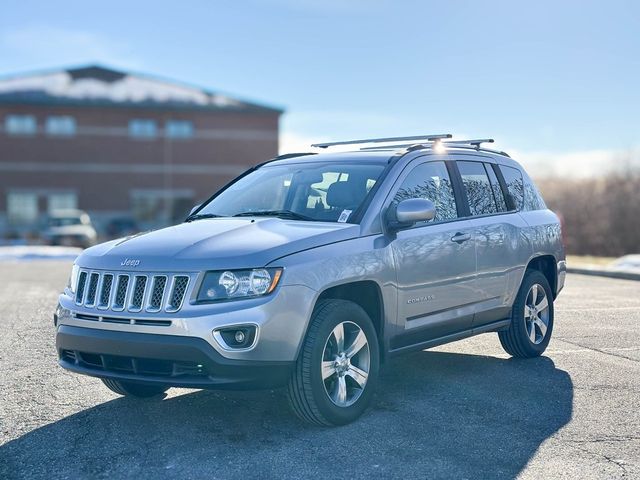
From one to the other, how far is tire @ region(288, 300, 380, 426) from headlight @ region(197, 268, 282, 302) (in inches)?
17.1

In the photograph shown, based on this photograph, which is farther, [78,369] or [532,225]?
[532,225]

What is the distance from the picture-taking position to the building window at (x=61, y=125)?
46.2m

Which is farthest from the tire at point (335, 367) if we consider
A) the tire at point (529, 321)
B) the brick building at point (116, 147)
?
the brick building at point (116, 147)

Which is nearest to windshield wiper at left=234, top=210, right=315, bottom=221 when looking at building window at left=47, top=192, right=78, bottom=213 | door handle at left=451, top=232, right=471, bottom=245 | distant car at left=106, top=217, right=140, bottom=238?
door handle at left=451, top=232, right=471, bottom=245

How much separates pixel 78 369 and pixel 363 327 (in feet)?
6.11

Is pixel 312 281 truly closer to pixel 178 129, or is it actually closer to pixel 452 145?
pixel 452 145

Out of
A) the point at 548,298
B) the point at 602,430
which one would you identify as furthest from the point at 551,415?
the point at 548,298

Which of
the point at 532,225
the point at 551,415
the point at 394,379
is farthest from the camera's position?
the point at 532,225

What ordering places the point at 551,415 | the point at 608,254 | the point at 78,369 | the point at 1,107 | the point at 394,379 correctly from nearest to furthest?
the point at 78,369 → the point at 551,415 → the point at 394,379 → the point at 608,254 → the point at 1,107

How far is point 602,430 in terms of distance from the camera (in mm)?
5219

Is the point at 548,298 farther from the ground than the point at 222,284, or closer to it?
closer to it

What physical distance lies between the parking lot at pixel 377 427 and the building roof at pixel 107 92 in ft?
133

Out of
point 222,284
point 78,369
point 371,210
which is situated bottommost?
point 78,369

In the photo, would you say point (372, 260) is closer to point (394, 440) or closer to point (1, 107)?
point (394, 440)
